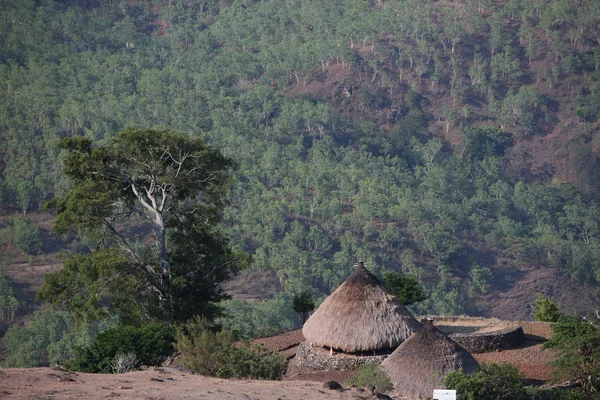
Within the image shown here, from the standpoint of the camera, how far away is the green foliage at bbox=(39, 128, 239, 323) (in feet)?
98.5

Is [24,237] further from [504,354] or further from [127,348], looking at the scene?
[504,354]

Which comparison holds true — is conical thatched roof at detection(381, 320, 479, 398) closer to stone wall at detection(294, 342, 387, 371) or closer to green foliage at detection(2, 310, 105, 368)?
stone wall at detection(294, 342, 387, 371)

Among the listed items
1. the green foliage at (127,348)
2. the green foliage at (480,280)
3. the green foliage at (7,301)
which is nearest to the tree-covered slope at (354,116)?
the green foliage at (480,280)

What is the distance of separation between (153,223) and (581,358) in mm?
13367

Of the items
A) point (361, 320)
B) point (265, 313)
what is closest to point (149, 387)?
point (361, 320)

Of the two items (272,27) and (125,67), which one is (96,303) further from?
(272,27)

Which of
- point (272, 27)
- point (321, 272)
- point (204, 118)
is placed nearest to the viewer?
point (321, 272)

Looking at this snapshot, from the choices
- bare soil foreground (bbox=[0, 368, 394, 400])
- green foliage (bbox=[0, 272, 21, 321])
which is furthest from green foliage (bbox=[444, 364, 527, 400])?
green foliage (bbox=[0, 272, 21, 321])

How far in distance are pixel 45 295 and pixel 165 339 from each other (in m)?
5.26

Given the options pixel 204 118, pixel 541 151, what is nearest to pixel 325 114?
pixel 204 118

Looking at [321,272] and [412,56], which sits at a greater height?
[412,56]

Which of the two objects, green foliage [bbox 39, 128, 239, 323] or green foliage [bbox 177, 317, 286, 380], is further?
green foliage [bbox 39, 128, 239, 323]

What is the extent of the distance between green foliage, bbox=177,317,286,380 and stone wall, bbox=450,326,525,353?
5829 millimetres

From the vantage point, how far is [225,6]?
14025 cm
